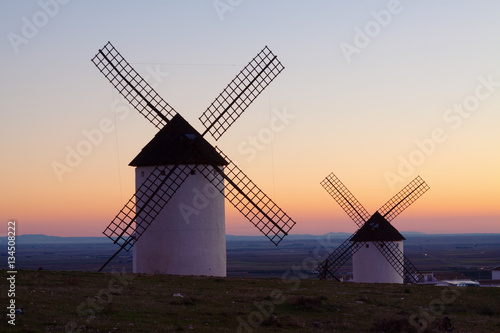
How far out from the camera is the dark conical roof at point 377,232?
125 ft

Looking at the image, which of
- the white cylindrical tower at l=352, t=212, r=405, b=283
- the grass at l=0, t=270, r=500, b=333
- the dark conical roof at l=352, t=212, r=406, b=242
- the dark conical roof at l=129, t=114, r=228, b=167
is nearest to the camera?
the grass at l=0, t=270, r=500, b=333

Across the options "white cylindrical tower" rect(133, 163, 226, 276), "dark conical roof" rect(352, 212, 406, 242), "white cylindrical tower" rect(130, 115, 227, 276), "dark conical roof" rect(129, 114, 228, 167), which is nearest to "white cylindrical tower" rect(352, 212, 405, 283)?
"dark conical roof" rect(352, 212, 406, 242)

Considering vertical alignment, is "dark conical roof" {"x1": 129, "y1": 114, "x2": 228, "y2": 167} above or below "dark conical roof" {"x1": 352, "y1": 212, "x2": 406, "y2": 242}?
above

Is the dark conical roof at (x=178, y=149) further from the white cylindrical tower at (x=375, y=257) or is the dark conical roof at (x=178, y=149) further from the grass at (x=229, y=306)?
the white cylindrical tower at (x=375, y=257)

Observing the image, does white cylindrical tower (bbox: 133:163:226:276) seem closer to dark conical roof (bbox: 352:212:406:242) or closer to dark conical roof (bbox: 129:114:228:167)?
dark conical roof (bbox: 129:114:228:167)

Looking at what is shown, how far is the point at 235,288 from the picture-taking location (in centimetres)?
2198

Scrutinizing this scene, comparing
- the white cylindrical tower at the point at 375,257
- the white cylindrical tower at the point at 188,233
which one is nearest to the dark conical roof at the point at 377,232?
the white cylindrical tower at the point at 375,257

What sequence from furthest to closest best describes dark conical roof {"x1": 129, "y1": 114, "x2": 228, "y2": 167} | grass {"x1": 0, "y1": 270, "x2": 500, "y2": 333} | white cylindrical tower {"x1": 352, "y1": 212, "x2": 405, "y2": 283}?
white cylindrical tower {"x1": 352, "y1": 212, "x2": 405, "y2": 283}, dark conical roof {"x1": 129, "y1": 114, "x2": 228, "y2": 167}, grass {"x1": 0, "y1": 270, "x2": 500, "y2": 333}

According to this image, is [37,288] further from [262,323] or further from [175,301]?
[262,323]

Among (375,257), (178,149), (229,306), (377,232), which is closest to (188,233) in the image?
(178,149)

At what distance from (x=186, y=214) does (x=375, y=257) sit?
15.1m

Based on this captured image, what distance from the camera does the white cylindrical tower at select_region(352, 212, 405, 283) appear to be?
3800 cm

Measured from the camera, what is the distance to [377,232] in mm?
38312

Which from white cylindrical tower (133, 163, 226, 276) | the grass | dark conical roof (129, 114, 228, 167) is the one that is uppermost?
dark conical roof (129, 114, 228, 167)
